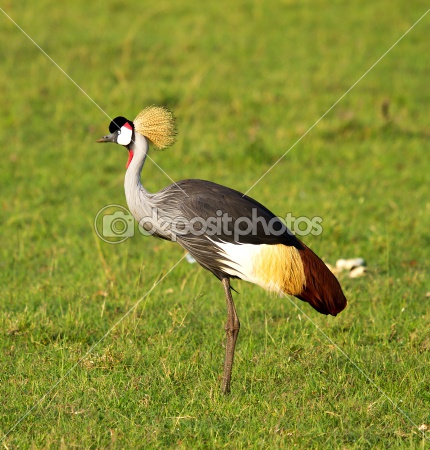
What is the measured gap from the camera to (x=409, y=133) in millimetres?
9422

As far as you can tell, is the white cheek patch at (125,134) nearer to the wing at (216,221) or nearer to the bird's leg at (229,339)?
the wing at (216,221)

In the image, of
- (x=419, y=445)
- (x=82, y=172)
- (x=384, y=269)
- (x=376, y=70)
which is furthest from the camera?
(x=376, y=70)

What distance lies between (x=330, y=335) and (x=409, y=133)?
5.00 m

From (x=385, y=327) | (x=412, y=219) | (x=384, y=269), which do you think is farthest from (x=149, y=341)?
(x=412, y=219)

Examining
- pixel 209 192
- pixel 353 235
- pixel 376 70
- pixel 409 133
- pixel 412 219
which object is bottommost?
pixel 209 192

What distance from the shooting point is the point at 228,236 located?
14.4ft

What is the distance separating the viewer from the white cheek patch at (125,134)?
15.2 ft

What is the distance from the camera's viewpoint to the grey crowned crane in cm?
438

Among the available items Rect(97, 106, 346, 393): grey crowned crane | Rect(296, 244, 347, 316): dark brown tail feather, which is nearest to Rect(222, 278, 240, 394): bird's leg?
Rect(97, 106, 346, 393): grey crowned crane

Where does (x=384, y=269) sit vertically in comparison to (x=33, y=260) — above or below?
above

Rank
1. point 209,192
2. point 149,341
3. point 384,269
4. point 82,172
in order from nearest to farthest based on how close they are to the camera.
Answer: point 209,192, point 149,341, point 384,269, point 82,172

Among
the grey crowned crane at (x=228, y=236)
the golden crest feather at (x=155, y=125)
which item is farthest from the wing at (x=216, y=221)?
the golden crest feather at (x=155, y=125)

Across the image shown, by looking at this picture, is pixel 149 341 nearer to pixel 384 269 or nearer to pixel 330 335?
pixel 330 335

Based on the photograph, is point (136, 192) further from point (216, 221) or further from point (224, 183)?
point (224, 183)
